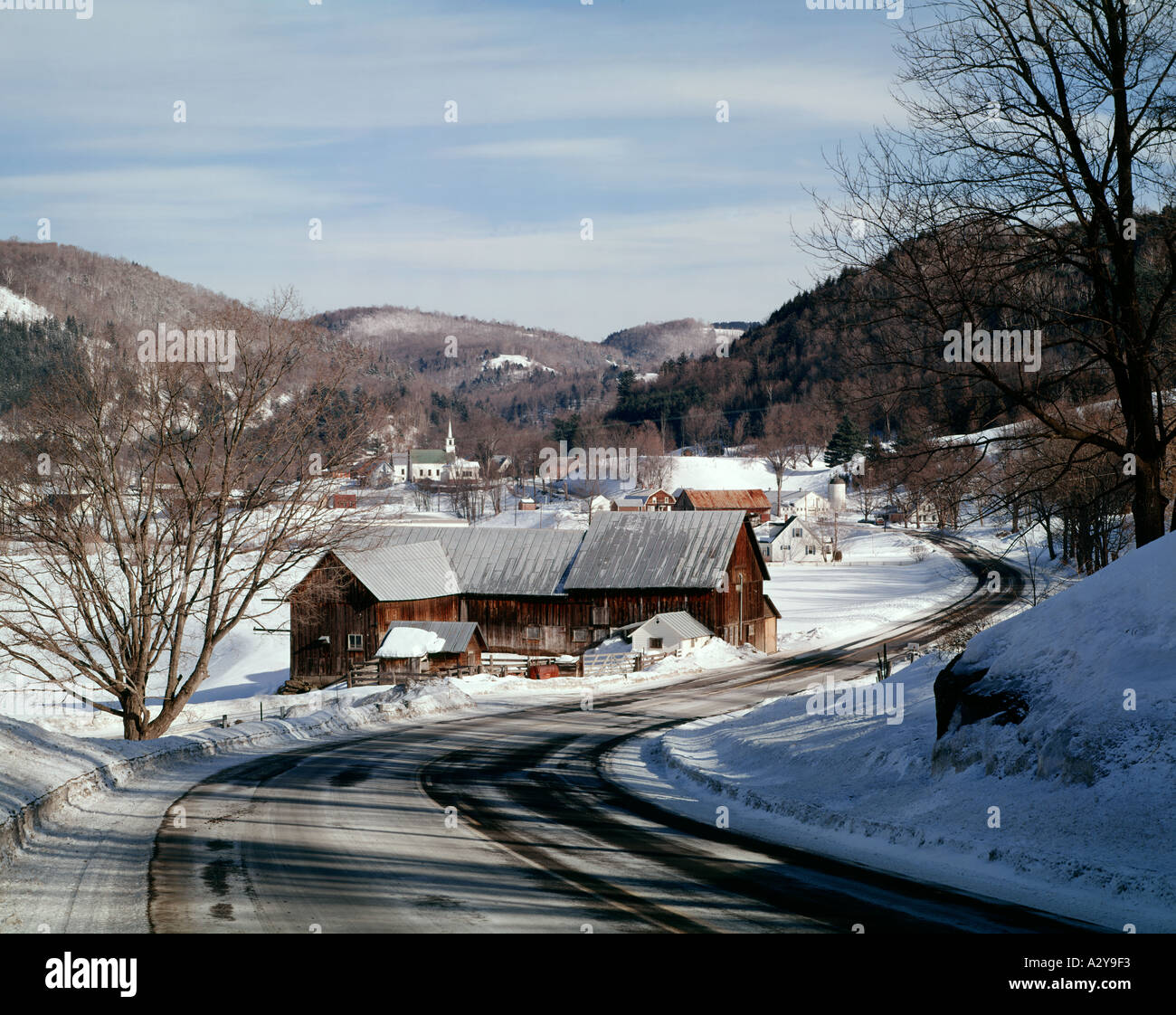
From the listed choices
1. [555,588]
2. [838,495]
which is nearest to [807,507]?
[838,495]

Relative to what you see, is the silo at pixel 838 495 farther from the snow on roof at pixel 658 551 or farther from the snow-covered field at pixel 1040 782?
the snow-covered field at pixel 1040 782

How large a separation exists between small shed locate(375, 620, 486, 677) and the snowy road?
1098 inches

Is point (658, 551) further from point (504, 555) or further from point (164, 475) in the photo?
point (164, 475)

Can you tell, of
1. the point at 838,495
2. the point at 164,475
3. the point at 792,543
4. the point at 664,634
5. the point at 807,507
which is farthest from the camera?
the point at 838,495

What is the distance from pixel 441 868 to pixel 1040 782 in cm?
629

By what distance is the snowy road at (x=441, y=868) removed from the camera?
7695mm

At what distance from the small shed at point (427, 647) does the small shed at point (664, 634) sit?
8137 millimetres

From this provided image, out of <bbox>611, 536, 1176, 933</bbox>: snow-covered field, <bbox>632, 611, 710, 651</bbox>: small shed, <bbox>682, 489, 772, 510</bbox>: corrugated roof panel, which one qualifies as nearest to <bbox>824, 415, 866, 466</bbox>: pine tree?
<bbox>682, 489, 772, 510</bbox>: corrugated roof panel

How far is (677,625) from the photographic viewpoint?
46.7 metres

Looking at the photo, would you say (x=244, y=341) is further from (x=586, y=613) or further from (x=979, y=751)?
(x=586, y=613)

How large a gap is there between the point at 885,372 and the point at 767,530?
10772cm

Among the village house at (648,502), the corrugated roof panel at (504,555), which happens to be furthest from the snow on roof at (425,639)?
the village house at (648,502)
